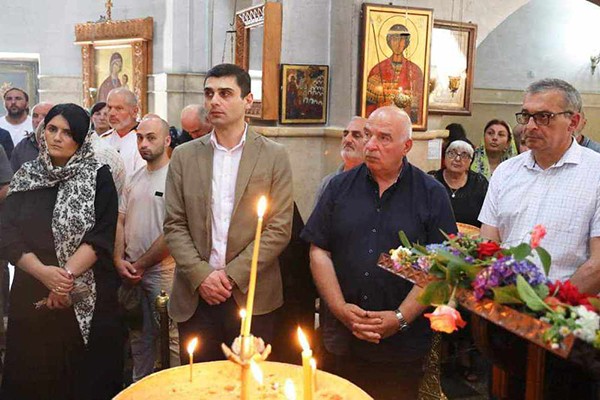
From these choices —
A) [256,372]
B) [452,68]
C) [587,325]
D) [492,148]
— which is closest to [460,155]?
[492,148]

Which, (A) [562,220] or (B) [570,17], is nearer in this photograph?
(A) [562,220]

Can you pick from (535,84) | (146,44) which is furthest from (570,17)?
(535,84)

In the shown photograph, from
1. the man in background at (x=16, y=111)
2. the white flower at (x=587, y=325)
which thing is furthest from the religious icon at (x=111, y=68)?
the white flower at (x=587, y=325)

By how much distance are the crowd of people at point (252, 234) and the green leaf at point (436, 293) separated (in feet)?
2.87

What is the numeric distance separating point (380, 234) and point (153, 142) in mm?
1647

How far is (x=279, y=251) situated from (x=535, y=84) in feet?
4.39

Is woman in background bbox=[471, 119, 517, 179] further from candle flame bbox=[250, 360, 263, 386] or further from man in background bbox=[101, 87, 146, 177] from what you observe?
candle flame bbox=[250, 360, 263, 386]

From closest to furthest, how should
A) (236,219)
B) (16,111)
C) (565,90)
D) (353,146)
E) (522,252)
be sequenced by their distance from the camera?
(522,252)
(565,90)
(236,219)
(353,146)
(16,111)

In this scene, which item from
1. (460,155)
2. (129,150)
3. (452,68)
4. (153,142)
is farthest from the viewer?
(452,68)

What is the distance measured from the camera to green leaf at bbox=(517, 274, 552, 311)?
1521 millimetres

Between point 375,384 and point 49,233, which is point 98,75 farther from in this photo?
point 375,384

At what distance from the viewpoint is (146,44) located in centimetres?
1005

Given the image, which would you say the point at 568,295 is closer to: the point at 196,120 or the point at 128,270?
the point at 128,270

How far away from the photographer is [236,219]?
2.88 metres
